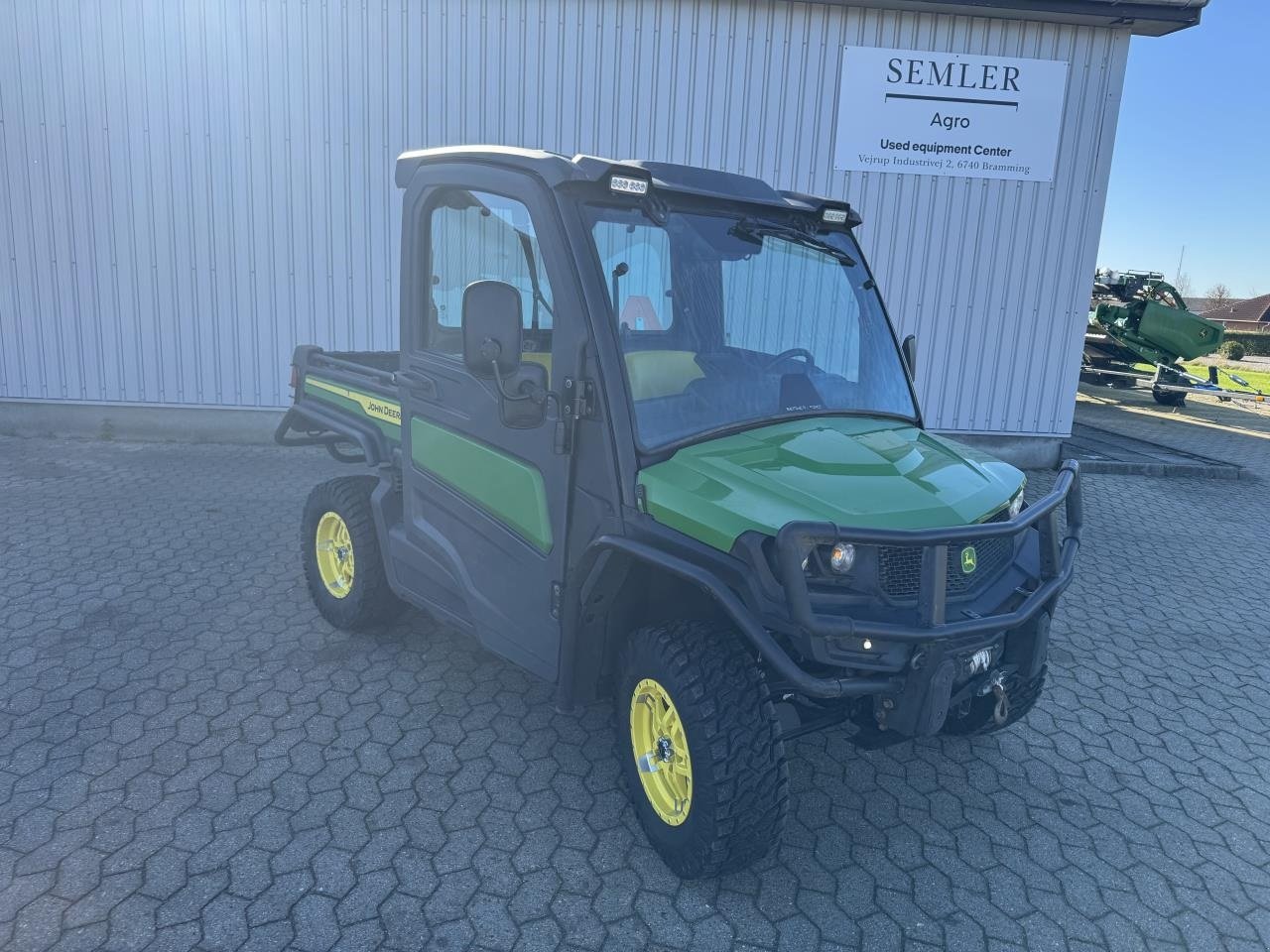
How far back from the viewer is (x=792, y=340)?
3463 millimetres

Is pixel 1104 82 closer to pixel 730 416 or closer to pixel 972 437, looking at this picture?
pixel 972 437

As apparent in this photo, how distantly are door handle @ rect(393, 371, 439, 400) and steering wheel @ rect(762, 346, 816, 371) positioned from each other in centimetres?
141

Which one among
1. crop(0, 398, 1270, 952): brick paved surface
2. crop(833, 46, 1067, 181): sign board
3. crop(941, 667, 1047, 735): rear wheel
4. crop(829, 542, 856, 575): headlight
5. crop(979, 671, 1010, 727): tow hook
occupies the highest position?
crop(833, 46, 1067, 181): sign board

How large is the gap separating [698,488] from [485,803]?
1.52 metres

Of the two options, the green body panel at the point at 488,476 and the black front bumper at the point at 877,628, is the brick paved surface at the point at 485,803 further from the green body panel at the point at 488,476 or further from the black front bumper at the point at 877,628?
the green body panel at the point at 488,476

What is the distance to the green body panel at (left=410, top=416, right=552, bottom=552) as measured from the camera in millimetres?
3281

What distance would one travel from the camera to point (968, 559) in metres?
2.91

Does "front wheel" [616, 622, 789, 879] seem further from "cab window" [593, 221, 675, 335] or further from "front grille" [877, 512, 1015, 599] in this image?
"cab window" [593, 221, 675, 335]

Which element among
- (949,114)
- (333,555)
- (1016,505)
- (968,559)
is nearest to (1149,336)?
(949,114)

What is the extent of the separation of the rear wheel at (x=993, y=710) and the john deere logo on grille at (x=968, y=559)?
72 centimetres

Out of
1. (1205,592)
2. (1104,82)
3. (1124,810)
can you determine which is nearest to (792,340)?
(1124,810)

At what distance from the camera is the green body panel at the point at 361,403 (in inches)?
169

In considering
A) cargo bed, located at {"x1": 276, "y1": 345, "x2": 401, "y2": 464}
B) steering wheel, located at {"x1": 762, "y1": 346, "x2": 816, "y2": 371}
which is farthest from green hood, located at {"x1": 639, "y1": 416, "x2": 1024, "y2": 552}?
cargo bed, located at {"x1": 276, "y1": 345, "x2": 401, "y2": 464}

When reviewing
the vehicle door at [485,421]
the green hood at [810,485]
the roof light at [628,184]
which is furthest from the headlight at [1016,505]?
the roof light at [628,184]
